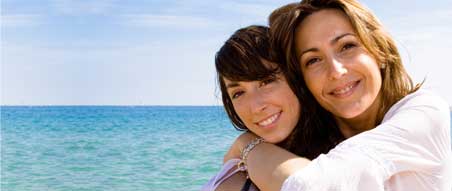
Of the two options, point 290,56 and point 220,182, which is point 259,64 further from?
point 220,182

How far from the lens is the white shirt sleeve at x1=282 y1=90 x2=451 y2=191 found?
205 cm

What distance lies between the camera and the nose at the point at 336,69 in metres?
2.89

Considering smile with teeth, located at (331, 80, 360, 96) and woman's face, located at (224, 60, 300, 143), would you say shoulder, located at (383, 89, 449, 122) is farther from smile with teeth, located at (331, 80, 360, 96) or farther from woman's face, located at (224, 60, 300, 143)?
woman's face, located at (224, 60, 300, 143)

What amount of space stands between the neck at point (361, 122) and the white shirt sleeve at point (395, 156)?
14.1 inches

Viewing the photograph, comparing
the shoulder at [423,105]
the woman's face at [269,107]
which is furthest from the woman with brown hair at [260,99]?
the shoulder at [423,105]

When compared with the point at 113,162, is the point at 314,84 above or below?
above

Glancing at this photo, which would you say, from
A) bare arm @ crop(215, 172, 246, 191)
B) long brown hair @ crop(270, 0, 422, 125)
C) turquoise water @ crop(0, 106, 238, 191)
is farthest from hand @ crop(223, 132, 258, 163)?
turquoise water @ crop(0, 106, 238, 191)

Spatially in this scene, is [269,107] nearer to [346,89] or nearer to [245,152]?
[245,152]

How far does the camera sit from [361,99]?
296 cm

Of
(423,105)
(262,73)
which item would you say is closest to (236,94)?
(262,73)

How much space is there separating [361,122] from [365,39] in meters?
0.46

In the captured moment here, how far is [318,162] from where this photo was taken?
2.11 metres

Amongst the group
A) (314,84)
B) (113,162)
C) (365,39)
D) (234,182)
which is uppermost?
(365,39)

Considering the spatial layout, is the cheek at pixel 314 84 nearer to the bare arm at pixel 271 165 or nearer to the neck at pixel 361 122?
the neck at pixel 361 122
